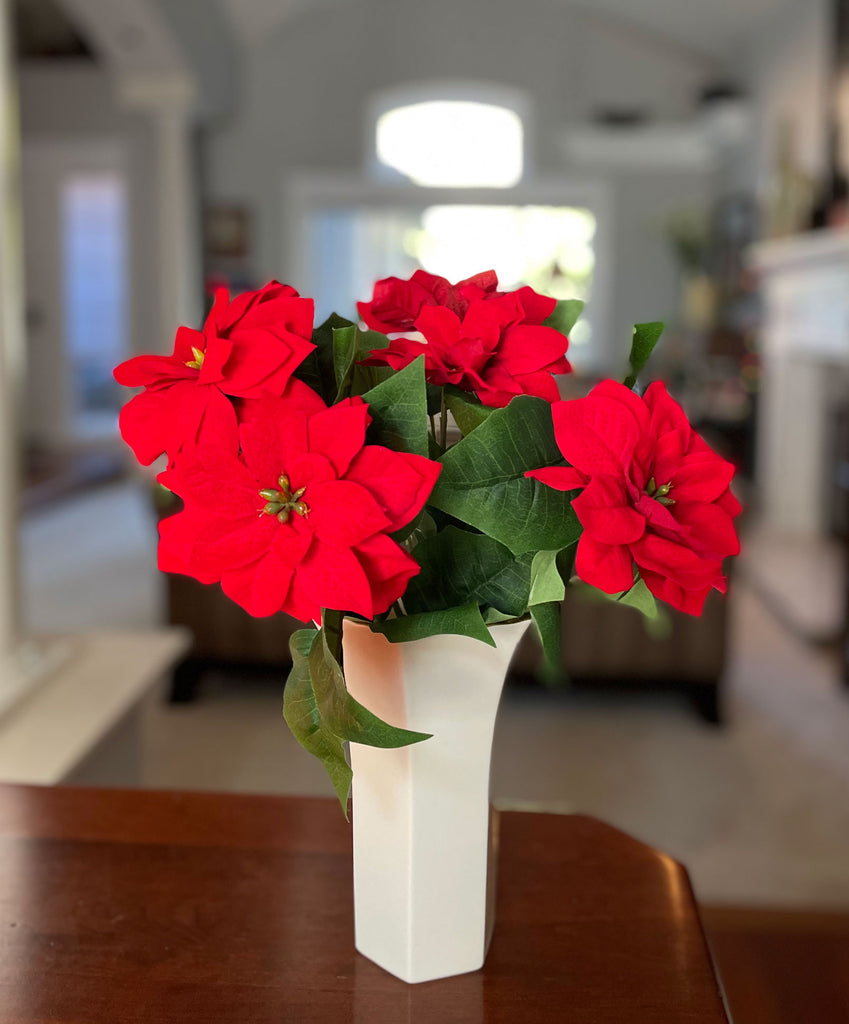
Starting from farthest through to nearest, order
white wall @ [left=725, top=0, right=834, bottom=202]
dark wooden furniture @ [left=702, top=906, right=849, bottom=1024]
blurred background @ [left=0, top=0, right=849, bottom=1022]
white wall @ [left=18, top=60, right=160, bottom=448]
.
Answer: white wall @ [left=18, top=60, right=160, bottom=448], white wall @ [left=725, top=0, right=834, bottom=202], blurred background @ [left=0, top=0, right=849, bottom=1022], dark wooden furniture @ [left=702, top=906, right=849, bottom=1024]

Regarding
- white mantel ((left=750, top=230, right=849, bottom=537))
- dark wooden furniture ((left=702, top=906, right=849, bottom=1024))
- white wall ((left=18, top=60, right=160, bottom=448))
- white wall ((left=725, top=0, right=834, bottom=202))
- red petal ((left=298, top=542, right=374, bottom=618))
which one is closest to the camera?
red petal ((left=298, top=542, right=374, bottom=618))

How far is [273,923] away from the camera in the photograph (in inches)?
29.7

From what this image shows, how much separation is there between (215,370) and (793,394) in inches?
227

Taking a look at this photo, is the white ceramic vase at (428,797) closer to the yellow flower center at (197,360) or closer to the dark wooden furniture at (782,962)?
the yellow flower center at (197,360)

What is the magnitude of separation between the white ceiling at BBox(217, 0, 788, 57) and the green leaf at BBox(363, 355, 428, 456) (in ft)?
23.5

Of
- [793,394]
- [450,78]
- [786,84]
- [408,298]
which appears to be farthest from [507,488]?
[450,78]

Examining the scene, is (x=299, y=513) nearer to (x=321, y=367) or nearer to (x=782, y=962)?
(x=321, y=367)

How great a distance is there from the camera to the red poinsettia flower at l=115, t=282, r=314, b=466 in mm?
562

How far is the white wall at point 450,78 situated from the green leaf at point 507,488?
785cm

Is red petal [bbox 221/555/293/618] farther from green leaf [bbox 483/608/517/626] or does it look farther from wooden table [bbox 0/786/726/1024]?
wooden table [bbox 0/786/726/1024]

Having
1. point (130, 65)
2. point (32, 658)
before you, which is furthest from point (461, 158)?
point (32, 658)

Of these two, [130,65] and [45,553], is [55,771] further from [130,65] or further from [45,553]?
[130,65]

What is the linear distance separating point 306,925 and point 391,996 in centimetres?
10

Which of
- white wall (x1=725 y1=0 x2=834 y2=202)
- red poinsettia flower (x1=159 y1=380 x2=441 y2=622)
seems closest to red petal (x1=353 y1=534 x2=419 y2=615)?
red poinsettia flower (x1=159 y1=380 x2=441 y2=622)
